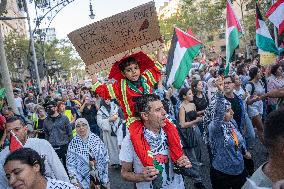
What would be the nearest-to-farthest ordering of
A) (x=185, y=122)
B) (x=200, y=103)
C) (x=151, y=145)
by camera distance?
1. (x=151, y=145)
2. (x=185, y=122)
3. (x=200, y=103)

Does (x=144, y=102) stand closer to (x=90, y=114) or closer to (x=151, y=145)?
(x=151, y=145)

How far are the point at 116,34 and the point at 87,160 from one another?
2.12 metres

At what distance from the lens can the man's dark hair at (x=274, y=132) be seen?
192cm

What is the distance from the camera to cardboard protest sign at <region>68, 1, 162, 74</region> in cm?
410

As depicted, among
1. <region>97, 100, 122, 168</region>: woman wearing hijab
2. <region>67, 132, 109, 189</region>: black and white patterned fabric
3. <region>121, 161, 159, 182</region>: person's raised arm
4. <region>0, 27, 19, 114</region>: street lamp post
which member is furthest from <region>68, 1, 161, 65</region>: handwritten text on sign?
<region>0, 27, 19, 114</region>: street lamp post

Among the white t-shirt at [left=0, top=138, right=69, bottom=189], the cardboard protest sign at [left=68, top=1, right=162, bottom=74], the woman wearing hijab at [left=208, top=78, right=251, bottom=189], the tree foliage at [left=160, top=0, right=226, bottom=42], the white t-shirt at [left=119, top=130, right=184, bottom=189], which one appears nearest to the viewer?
the white t-shirt at [left=119, top=130, right=184, bottom=189]

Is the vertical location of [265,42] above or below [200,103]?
above

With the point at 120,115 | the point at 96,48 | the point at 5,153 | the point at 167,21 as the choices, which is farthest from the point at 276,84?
the point at 167,21

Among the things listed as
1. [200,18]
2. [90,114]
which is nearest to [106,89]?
[90,114]

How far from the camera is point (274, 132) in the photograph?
6.34ft

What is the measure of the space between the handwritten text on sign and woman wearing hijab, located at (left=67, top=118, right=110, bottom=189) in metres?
1.75

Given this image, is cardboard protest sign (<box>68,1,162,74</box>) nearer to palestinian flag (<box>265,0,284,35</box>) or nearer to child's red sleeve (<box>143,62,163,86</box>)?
child's red sleeve (<box>143,62,163,86</box>)

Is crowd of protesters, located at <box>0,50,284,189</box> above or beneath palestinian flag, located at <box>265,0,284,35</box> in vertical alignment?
beneath

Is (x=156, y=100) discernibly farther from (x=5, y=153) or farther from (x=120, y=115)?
(x=120, y=115)
